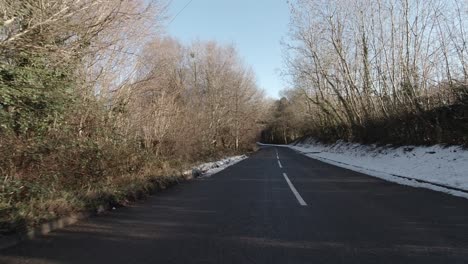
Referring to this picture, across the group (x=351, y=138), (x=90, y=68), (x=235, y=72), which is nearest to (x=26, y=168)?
(x=90, y=68)

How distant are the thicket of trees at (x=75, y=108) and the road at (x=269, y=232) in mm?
1260

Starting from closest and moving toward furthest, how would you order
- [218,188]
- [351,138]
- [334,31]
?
[218,188]
[334,31]
[351,138]

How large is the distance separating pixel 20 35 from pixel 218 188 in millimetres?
8455

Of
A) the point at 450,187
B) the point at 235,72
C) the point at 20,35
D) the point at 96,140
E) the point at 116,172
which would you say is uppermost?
the point at 235,72

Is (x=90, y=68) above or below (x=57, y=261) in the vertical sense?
above

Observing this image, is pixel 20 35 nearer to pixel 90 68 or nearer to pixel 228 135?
pixel 90 68

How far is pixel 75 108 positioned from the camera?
12875mm

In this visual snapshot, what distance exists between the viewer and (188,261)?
20.1ft

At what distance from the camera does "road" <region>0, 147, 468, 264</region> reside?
635cm

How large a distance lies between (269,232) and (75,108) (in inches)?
299

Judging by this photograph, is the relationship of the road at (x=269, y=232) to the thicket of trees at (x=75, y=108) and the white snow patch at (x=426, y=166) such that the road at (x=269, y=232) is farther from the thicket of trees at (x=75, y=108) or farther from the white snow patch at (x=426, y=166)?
the white snow patch at (x=426, y=166)

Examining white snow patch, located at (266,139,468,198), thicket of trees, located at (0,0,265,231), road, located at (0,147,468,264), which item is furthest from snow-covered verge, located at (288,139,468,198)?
thicket of trees, located at (0,0,265,231)

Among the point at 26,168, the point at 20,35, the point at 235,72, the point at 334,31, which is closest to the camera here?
the point at 20,35

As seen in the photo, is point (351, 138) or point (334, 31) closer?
point (334, 31)
